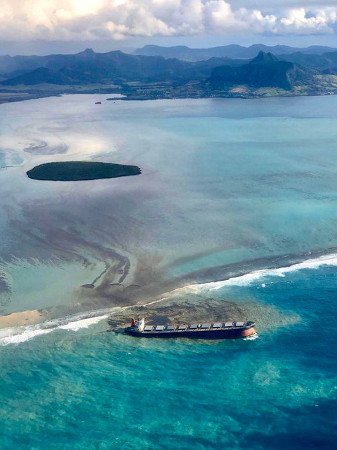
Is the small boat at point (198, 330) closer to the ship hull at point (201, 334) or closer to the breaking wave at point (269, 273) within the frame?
the ship hull at point (201, 334)

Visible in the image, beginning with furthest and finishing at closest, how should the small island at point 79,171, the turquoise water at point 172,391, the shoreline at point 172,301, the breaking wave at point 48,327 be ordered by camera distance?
the small island at point 79,171, the shoreline at point 172,301, the breaking wave at point 48,327, the turquoise water at point 172,391

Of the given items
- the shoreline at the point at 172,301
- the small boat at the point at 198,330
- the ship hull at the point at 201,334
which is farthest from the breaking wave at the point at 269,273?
the ship hull at the point at 201,334

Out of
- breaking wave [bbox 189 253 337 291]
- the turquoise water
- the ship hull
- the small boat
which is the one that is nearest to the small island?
breaking wave [bbox 189 253 337 291]

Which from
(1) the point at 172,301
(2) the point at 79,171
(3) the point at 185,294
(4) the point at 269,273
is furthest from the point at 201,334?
(2) the point at 79,171

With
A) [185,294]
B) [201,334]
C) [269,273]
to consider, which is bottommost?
[201,334]

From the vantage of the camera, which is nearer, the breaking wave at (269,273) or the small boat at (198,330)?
the small boat at (198,330)

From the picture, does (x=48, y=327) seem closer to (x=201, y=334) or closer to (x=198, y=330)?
(x=198, y=330)
